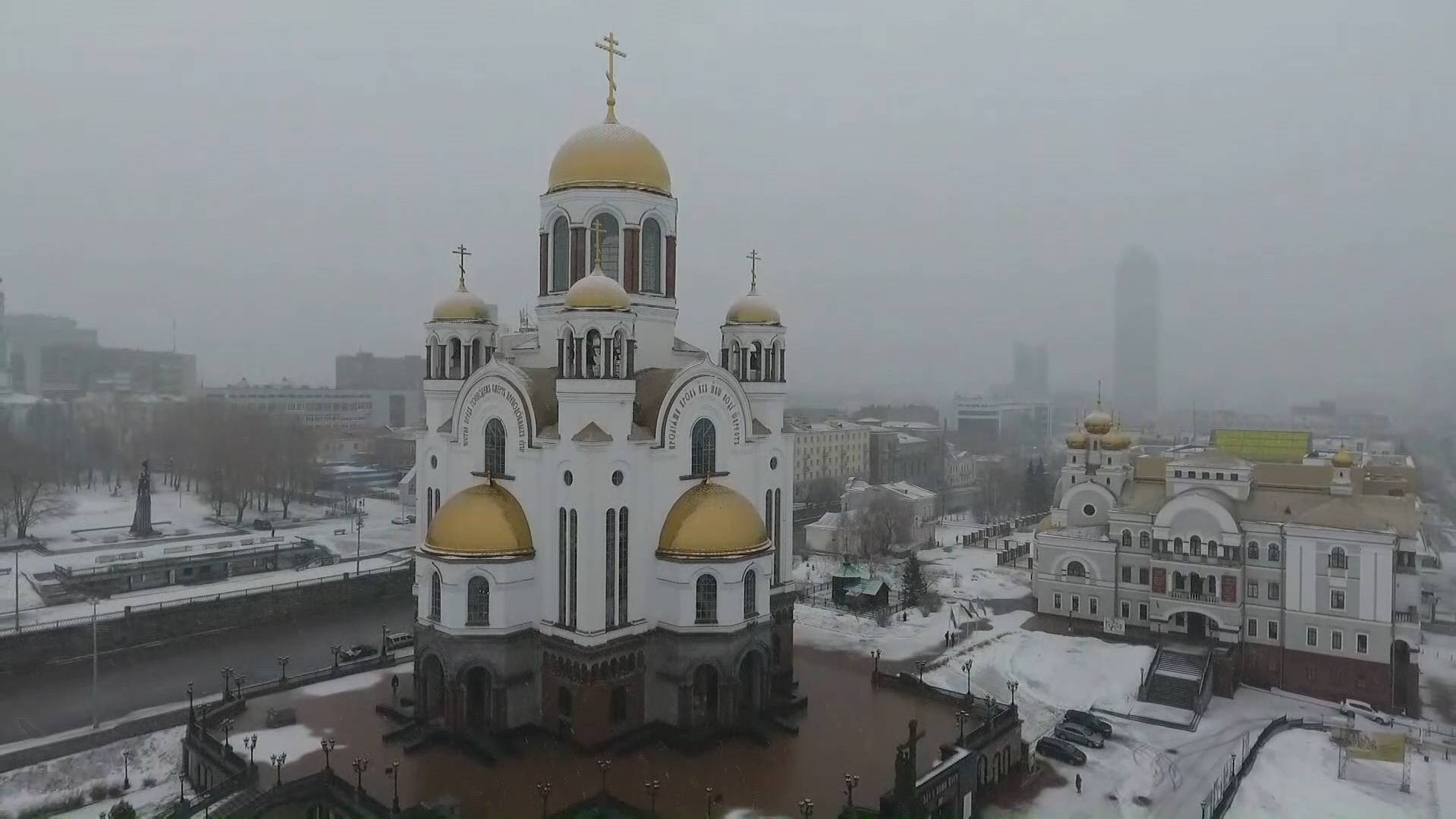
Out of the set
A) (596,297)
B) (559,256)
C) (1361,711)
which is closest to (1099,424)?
(1361,711)

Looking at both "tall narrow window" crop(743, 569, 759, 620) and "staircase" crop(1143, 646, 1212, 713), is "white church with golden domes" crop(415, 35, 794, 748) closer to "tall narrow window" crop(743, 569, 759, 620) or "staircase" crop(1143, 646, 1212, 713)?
"tall narrow window" crop(743, 569, 759, 620)

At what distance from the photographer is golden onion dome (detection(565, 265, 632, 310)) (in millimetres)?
18312

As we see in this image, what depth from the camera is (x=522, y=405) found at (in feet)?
62.8

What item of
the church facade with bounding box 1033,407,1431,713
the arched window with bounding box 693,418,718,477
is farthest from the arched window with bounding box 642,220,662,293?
the church facade with bounding box 1033,407,1431,713

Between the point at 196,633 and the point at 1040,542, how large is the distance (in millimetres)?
28381

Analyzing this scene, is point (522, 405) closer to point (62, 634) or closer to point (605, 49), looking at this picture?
point (605, 49)

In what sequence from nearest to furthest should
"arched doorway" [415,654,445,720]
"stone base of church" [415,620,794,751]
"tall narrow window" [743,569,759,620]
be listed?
1. "stone base of church" [415,620,794,751]
2. "arched doorway" [415,654,445,720]
3. "tall narrow window" [743,569,759,620]

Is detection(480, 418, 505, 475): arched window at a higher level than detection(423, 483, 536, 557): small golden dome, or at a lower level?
higher

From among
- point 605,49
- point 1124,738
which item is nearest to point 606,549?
point 605,49

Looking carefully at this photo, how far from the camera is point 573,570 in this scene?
1830 cm

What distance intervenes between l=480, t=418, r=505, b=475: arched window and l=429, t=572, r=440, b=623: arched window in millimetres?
2596

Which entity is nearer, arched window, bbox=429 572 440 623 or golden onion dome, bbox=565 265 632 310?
golden onion dome, bbox=565 265 632 310

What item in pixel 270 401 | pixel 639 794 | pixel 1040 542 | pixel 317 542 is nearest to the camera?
pixel 639 794

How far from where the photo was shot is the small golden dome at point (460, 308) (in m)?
22.2
